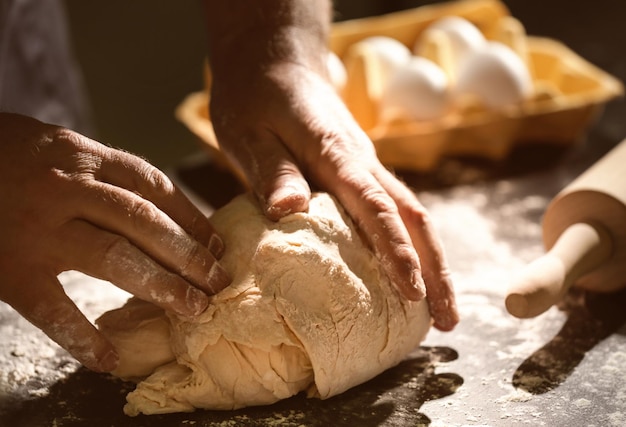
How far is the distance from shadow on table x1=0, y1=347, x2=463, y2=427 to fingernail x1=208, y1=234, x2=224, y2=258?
0.28m

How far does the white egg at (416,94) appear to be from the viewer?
230cm

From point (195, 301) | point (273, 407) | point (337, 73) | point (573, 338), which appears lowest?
point (573, 338)

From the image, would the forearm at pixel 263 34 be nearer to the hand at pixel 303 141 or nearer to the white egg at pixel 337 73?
the hand at pixel 303 141

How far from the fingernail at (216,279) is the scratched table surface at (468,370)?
0.22 m

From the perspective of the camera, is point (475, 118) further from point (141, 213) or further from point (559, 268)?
point (141, 213)

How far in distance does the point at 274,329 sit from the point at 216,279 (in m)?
0.13

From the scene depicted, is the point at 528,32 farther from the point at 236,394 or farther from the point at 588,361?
the point at 236,394

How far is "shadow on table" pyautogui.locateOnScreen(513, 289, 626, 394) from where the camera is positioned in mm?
1439

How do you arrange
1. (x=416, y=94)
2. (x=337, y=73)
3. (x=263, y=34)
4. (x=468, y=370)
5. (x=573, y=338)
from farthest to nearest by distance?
1. (x=337, y=73)
2. (x=416, y=94)
3. (x=263, y=34)
4. (x=573, y=338)
5. (x=468, y=370)

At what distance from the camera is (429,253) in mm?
1460

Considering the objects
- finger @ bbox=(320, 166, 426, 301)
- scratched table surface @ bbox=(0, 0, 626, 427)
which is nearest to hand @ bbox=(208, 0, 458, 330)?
finger @ bbox=(320, 166, 426, 301)

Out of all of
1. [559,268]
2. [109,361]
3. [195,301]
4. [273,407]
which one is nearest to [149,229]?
[195,301]

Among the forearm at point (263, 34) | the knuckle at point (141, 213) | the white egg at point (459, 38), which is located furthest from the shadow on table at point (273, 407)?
the white egg at point (459, 38)

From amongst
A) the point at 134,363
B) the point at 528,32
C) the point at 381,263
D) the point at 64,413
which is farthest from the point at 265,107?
the point at 528,32
